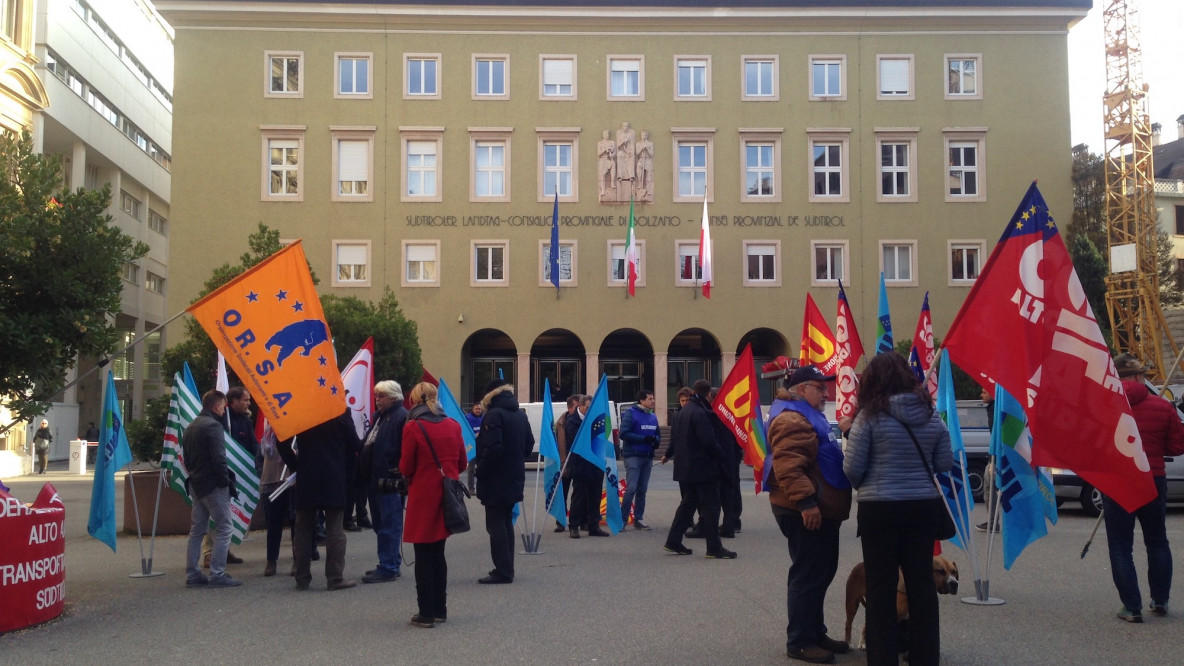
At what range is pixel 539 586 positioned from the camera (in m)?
9.80

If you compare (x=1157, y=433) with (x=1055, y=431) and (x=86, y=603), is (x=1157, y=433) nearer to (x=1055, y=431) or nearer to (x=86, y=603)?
(x=1055, y=431)

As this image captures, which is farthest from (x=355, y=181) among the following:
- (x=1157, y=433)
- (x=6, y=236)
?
(x=1157, y=433)

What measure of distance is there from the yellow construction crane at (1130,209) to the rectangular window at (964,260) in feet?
36.7

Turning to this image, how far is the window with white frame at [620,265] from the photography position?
131 ft

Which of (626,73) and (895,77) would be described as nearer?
(626,73)

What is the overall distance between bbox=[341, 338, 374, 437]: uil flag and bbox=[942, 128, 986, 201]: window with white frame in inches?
1263

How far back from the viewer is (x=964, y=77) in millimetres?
40875

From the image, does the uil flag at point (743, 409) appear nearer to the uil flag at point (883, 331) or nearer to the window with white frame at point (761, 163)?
the uil flag at point (883, 331)

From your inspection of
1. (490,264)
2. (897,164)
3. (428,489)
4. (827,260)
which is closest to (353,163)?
(490,264)

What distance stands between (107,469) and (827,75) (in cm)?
3444

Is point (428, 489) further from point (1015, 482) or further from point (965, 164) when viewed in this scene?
point (965, 164)

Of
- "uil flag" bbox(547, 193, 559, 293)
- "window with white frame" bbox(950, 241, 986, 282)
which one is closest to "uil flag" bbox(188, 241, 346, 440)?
"uil flag" bbox(547, 193, 559, 293)

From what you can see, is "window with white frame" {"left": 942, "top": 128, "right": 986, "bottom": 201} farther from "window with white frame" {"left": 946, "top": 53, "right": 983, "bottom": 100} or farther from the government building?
"window with white frame" {"left": 946, "top": 53, "right": 983, "bottom": 100}

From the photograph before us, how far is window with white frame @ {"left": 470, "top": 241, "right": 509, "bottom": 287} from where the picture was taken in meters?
39.9
